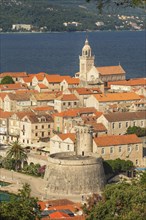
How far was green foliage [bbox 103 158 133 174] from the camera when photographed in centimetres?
4906

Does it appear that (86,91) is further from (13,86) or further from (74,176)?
(74,176)

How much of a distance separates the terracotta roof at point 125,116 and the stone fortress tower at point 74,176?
1025 cm

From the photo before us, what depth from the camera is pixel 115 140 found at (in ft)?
168

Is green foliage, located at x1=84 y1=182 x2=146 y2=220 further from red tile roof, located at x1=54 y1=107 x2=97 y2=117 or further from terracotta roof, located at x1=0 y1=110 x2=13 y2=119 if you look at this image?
terracotta roof, located at x1=0 y1=110 x2=13 y2=119

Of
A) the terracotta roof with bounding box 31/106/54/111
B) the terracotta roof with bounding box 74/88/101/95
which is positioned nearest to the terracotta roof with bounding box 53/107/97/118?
the terracotta roof with bounding box 31/106/54/111

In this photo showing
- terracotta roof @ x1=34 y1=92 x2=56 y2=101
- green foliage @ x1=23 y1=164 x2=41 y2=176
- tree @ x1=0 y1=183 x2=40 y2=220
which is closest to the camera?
tree @ x1=0 y1=183 x2=40 y2=220

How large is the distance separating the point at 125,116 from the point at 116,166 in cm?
971

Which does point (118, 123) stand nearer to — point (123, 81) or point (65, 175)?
point (65, 175)

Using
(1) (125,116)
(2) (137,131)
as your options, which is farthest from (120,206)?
(1) (125,116)

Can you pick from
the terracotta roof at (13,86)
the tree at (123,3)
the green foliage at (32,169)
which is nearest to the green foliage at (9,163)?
the green foliage at (32,169)

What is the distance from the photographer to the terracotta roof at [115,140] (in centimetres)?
5036

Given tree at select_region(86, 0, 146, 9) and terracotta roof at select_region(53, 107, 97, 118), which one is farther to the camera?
terracotta roof at select_region(53, 107, 97, 118)

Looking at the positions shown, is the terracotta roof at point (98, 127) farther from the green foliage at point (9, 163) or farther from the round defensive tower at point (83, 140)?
the green foliage at point (9, 163)

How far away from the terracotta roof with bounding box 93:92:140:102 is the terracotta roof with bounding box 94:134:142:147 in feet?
39.7
